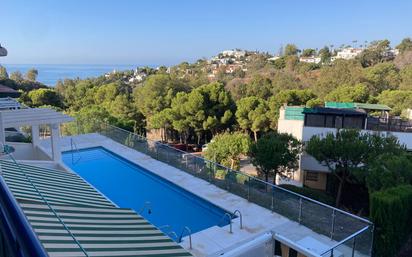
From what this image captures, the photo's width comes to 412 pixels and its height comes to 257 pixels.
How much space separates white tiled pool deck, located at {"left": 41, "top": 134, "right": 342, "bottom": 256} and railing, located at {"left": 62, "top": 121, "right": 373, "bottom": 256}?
0.68ft

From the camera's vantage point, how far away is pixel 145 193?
13336 mm

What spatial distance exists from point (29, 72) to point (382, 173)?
67.0 metres

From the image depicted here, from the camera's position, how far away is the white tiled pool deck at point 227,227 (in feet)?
29.3

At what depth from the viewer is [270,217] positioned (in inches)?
418

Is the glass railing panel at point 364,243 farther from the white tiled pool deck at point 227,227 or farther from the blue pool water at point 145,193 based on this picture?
the blue pool water at point 145,193

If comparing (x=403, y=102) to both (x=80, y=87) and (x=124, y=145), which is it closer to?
(x=124, y=145)

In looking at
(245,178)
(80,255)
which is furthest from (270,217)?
(80,255)

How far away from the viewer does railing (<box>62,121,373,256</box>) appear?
28.0 ft

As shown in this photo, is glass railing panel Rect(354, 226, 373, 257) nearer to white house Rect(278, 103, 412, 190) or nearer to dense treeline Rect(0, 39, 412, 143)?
white house Rect(278, 103, 412, 190)

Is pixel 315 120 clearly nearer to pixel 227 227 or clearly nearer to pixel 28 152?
pixel 227 227

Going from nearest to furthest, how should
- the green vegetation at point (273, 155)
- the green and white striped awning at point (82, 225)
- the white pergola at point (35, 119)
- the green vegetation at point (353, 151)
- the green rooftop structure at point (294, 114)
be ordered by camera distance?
the green and white striped awning at point (82, 225) < the white pergola at point (35, 119) < the green vegetation at point (353, 151) < the green vegetation at point (273, 155) < the green rooftop structure at point (294, 114)

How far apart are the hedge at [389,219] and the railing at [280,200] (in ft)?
4.17

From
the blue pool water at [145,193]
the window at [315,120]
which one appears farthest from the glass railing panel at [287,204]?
the window at [315,120]

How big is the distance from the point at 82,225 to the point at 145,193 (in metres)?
8.89
